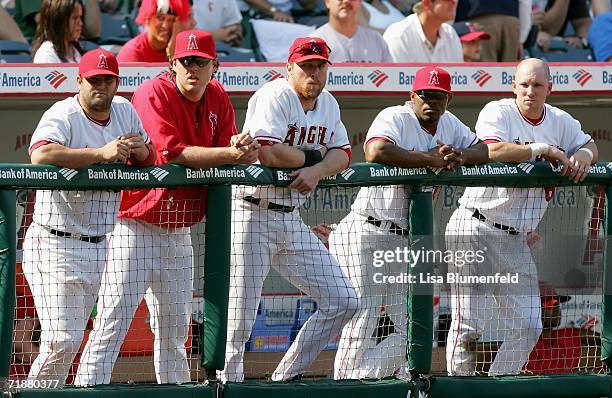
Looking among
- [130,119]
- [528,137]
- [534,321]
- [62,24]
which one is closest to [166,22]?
[62,24]

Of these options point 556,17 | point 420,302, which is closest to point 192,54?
point 420,302

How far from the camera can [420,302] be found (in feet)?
17.5

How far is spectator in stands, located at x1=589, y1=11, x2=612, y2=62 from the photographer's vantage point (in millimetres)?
8836

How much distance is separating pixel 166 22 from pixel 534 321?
2.90 metres

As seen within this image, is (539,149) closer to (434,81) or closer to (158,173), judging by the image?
(434,81)

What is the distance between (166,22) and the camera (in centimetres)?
710

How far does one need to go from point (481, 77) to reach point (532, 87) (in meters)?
0.86

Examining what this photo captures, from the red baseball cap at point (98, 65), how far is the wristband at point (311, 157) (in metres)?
0.94

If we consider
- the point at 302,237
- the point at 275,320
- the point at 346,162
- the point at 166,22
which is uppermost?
the point at 166,22

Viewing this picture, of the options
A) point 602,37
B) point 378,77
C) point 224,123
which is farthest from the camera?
point 602,37

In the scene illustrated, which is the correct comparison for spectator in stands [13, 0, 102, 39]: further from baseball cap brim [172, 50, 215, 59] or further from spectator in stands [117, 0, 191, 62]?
baseball cap brim [172, 50, 215, 59]

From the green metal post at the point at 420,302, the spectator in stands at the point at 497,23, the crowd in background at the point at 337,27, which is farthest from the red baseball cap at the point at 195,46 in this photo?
the spectator in stands at the point at 497,23

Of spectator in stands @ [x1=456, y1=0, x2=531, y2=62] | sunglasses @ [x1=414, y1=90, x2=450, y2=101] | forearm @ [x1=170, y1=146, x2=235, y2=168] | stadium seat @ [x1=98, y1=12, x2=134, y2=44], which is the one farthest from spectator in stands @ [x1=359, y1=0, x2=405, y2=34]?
forearm @ [x1=170, y1=146, x2=235, y2=168]

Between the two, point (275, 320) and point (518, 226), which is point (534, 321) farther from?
point (275, 320)
